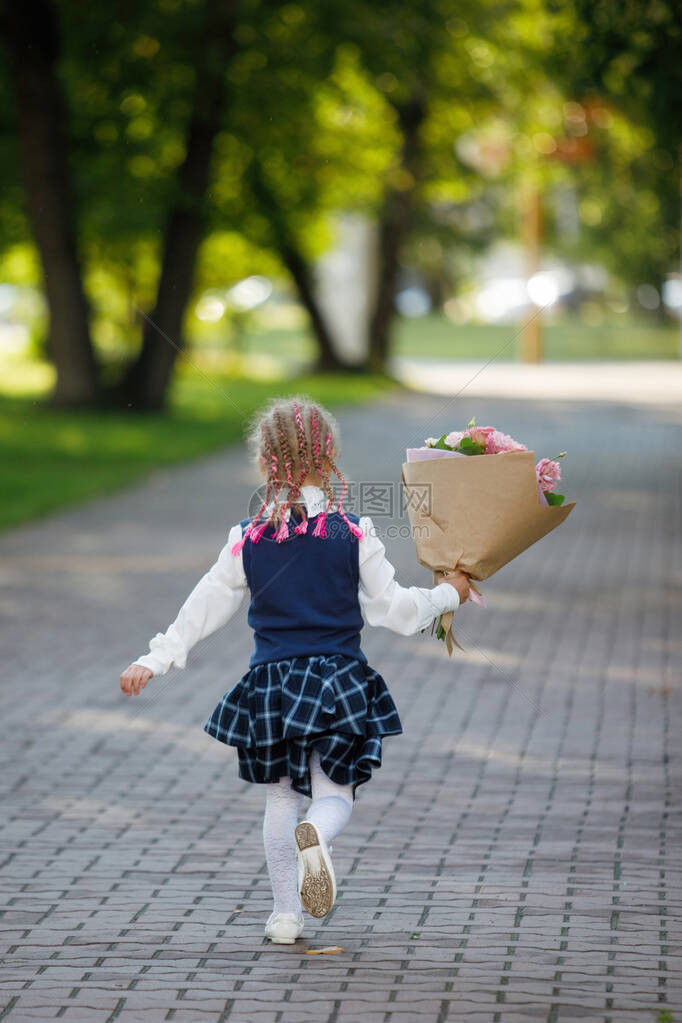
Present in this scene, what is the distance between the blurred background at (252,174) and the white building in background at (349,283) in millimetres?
64

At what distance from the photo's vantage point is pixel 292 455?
3953mm

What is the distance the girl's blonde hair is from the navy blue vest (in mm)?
28

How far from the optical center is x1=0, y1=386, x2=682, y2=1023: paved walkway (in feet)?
12.0

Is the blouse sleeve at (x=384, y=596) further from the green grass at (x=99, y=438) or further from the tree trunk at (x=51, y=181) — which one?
the tree trunk at (x=51, y=181)

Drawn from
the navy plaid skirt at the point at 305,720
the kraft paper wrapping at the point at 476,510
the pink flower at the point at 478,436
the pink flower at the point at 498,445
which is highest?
the pink flower at the point at 478,436

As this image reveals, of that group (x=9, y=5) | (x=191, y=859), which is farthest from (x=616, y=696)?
(x=9, y=5)

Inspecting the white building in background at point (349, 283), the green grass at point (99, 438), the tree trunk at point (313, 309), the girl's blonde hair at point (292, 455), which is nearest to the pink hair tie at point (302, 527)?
the girl's blonde hair at point (292, 455)

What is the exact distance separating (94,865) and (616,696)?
328cm

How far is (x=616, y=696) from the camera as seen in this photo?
725cm

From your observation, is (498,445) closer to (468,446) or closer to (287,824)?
(468,446)

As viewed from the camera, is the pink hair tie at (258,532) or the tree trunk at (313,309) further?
the tree trunk at (313,309)

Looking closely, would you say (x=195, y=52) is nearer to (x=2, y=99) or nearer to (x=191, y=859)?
(x=2, y=99)

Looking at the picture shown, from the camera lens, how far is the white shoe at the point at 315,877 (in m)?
3.72

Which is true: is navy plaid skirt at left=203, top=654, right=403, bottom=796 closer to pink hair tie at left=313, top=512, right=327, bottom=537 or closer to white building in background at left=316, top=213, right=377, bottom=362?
pink hair tie at left=313, top=512, right=327, bottom=537
